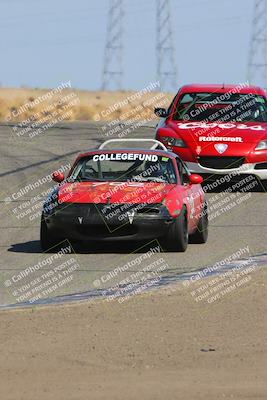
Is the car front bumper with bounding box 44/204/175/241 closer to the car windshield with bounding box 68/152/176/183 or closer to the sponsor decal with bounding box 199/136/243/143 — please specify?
the car windshield with bounding box 68/152/176/183

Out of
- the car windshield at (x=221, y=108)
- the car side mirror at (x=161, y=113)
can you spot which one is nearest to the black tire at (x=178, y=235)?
the car windshield at (x=221, y=108)

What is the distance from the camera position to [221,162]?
62.6 feet

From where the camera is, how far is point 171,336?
29.3 ft

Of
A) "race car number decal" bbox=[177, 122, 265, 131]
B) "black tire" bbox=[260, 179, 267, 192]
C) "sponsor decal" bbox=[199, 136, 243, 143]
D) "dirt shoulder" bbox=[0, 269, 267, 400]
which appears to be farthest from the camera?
"race car number decal" bbox=[177, 122, 265, 131]

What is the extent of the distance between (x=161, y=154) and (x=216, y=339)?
5.97 meters

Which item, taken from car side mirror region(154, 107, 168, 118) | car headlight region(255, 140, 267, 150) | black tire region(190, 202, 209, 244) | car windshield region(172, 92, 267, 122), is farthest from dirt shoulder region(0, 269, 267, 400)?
car side mirror region(154, 107, 168, 118)

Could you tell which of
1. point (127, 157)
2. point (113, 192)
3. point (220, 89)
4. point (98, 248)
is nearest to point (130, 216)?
point (113, 192)

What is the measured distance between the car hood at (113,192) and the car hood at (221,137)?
5180 mm

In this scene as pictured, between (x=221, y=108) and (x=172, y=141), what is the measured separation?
47.6 inches

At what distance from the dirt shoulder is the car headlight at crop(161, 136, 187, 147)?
846 centimetres

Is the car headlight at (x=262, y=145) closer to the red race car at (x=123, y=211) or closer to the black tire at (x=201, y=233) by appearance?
the black tire at (x=201, y=233)

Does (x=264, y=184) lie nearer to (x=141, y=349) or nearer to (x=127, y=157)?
(x=127, y=157)

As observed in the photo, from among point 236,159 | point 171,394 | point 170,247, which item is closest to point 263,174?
point 236,159

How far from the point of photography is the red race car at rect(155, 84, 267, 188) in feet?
62.5
